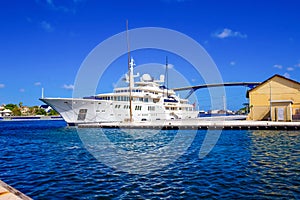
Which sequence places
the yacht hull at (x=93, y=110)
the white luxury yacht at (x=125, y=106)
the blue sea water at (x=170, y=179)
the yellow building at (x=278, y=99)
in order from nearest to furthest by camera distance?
the blue sea water at (x=170, y=179) → the yellow building at (x=278, y=99) → the yacht hull at (x=93, y=110) → the white luxury yacht at (x=125, y=106)

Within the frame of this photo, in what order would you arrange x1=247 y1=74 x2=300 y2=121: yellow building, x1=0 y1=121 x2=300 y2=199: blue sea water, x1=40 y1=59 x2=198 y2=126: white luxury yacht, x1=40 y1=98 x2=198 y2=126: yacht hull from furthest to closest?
1. x1=40 y1=59 x2=198 y2=126: white luxury yacht
2. x1=40 y1=98 x2=198 y2=126: yacht hull
3. x1=247 y1=74 x2=300 y2=121: yellow building
4. x1=0 y1=121 x2=300 y2=199: blue sea water

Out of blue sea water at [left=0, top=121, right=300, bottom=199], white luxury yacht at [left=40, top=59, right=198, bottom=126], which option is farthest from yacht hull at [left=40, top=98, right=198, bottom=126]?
blue sea water at [left=0, top=121, right=300, bottom=199]

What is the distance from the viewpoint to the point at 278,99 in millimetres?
32219

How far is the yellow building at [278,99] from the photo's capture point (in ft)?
102

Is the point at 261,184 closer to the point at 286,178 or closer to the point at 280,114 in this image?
the point at 286,178

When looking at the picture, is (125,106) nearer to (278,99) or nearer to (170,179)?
(278,99)

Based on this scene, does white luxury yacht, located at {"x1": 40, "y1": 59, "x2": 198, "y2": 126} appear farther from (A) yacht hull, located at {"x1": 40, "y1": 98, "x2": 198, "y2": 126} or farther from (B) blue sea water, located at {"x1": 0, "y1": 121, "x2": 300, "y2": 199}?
(B) blue sea water, located at {"x1": 0, "y1": 121, "x2": 300, "y2": 199}

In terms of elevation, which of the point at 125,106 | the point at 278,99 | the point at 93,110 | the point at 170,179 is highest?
the point at 278,99

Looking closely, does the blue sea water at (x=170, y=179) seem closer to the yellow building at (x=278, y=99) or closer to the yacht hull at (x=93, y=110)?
the yellow building at (x=278, y=99)

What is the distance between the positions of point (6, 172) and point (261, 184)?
31.6 feet

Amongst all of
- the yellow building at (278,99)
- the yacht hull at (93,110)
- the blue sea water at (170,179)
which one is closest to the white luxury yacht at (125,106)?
the yacht hull at (93,110)

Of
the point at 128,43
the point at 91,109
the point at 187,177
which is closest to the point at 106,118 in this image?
the point at 91,109

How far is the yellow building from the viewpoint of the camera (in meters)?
31.0

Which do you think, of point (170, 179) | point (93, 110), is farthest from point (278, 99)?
→ point (170, 179)
